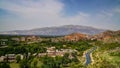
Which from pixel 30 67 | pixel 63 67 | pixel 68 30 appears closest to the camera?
pixel 30 67

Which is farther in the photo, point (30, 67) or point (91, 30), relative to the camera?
point (91, 30)

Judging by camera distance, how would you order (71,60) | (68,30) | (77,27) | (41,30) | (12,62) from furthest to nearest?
1. (77,27)
2. (68,30)
3. (41,30)
4. (71,60)
5. (12,62)

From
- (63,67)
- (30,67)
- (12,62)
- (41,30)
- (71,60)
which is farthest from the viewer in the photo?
(41,30)

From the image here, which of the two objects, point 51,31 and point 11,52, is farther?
point 51,31

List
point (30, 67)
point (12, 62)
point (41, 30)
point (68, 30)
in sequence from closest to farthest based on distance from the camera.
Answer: point (30, 67)
point (12, 62)
point (41, 30)
point (68, 30)

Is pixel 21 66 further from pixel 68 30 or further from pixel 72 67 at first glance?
pixel 68 30

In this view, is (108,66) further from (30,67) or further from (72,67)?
(30,67)

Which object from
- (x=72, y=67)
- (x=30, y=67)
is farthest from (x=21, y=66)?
(x=72, y=67)

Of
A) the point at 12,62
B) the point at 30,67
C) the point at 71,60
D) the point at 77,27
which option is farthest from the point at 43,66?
the point at 77,27
